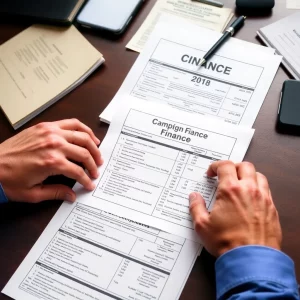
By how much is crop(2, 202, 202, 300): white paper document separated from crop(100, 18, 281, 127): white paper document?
220mm

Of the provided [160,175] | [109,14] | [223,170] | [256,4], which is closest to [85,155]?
[160,175]

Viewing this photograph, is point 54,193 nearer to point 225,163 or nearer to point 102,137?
point 102,137

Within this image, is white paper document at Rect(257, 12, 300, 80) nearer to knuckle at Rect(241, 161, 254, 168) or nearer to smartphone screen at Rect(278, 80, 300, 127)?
smartphone screen at Rect(278, 80, 300, 127)

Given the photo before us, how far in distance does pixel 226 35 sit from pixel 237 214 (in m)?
0.39

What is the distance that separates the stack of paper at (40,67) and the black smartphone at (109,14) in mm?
39

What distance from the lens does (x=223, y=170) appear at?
0.66 metres

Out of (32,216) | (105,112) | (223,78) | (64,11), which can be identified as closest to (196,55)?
(223,78)

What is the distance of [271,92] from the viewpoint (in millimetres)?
765

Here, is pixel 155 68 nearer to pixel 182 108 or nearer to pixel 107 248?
pixel 182 108

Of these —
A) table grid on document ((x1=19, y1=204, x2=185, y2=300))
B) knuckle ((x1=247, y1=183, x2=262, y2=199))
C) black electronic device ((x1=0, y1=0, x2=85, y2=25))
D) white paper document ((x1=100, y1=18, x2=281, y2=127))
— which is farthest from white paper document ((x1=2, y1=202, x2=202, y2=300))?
black electronic device ((x1=0, y1=0, x2=85, y2=25))

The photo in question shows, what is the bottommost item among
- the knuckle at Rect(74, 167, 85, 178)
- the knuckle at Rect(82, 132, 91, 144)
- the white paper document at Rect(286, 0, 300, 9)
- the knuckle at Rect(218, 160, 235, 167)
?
the knuckle at Rect(74, 167, 85, 178)

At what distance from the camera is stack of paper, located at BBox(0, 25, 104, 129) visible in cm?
81

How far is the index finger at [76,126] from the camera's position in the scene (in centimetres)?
75

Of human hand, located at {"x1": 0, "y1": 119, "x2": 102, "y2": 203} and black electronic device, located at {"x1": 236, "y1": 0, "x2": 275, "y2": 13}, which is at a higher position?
black electronic device, located at {"x1": 236, "y1": 0, "x2": 275, "y2": 13}
